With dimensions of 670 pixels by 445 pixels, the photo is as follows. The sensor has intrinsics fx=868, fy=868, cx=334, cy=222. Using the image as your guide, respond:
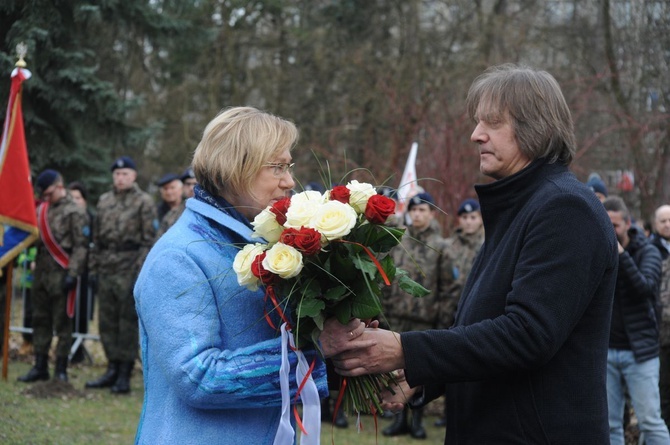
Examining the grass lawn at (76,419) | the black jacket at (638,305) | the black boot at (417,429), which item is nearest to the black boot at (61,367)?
the grass lawn at (76,419)

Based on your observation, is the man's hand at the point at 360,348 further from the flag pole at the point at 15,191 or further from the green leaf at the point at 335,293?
the flag pole at the point at 15,191

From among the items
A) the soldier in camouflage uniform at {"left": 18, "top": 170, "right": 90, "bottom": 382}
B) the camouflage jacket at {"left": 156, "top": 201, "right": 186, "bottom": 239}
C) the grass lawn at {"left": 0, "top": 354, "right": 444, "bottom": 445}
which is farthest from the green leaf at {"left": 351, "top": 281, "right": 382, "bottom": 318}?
the soldier in camouflage uniform at {"left": 18, "top": 170, "right": 90, "bottom": 382}

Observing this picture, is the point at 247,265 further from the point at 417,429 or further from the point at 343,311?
the point at 417,429

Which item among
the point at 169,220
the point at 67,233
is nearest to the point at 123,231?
the point at 169,220

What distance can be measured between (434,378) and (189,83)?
69.5 ft

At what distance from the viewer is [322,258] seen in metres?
3.02

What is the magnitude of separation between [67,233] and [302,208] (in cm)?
830

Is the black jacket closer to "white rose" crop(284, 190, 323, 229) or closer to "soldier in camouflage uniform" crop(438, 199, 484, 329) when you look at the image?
"soldier in camouflage uniform" crop(438, 199, 484, 329)

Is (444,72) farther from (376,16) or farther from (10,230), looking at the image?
(10,230)

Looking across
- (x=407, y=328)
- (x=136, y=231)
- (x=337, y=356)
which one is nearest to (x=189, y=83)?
(x=136, y=231)

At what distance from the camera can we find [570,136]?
3221 mm

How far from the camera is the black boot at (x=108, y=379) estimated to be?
35.2 feet

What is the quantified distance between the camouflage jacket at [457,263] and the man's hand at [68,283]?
4434 millimetres

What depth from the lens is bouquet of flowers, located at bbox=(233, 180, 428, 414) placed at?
291 cm
